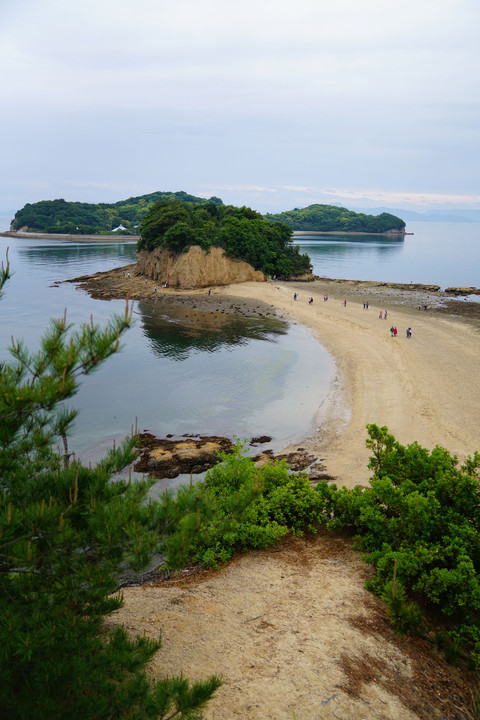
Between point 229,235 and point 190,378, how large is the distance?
137 feet

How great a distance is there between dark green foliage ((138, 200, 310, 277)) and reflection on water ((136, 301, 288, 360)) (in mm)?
13688

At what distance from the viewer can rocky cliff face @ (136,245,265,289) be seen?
6544 cm

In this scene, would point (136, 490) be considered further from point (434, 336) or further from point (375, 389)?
point (434, 336)

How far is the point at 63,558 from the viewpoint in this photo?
Result: 5551 mm

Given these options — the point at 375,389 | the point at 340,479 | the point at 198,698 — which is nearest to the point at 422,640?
the point at 198,698

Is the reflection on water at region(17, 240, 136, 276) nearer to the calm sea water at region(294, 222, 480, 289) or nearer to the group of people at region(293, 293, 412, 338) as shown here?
the group of people at region(293, 293, 412, 338)

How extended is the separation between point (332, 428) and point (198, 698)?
19630 millimetres

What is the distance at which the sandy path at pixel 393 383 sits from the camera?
22109 millimetres

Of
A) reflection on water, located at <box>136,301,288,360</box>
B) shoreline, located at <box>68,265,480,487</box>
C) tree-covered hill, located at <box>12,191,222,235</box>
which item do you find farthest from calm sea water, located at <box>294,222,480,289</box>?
tree-covered hill, located at <box>12,191,222,235</box>

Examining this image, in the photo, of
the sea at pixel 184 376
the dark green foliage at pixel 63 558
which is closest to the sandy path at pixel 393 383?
the sea at pixel 184 376

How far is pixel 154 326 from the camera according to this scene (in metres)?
48.1

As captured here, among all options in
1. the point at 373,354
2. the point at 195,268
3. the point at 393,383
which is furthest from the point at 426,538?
the point at 195,268

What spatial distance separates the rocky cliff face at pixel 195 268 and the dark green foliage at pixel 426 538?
5645 cm

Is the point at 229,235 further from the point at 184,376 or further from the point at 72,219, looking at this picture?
the point at 72,219
